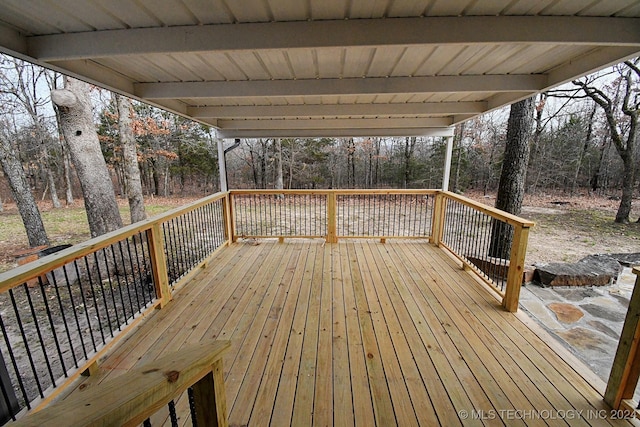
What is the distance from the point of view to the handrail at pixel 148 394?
0.58 meters

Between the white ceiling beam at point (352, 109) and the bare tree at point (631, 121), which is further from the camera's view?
the bare tree at point (631, 121)

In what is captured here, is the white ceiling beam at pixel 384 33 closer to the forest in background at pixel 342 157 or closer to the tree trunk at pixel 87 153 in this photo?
the tree trunk at pixel 87 153

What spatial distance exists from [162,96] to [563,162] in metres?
17.1

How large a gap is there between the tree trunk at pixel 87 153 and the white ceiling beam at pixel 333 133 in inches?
113

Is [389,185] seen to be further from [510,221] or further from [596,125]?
[510,221]

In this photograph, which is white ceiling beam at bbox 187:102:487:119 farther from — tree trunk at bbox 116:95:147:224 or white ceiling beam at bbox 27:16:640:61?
tree trunk at bbox 116:95:147:224

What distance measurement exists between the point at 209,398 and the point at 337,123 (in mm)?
4304

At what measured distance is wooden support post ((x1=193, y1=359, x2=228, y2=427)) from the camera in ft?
3.12

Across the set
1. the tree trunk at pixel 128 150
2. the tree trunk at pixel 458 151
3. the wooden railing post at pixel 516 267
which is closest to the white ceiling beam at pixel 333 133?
the wooden railing post at pixel 516 267

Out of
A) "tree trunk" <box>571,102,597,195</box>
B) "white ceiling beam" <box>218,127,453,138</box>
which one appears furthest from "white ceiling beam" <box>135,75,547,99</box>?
"tree trunk" <box>571,102,597,195</box>

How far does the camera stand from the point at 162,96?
292cm

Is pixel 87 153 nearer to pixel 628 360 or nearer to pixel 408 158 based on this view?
pixel 628 360

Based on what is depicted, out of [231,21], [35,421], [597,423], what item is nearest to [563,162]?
[597,423]

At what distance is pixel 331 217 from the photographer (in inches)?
192
